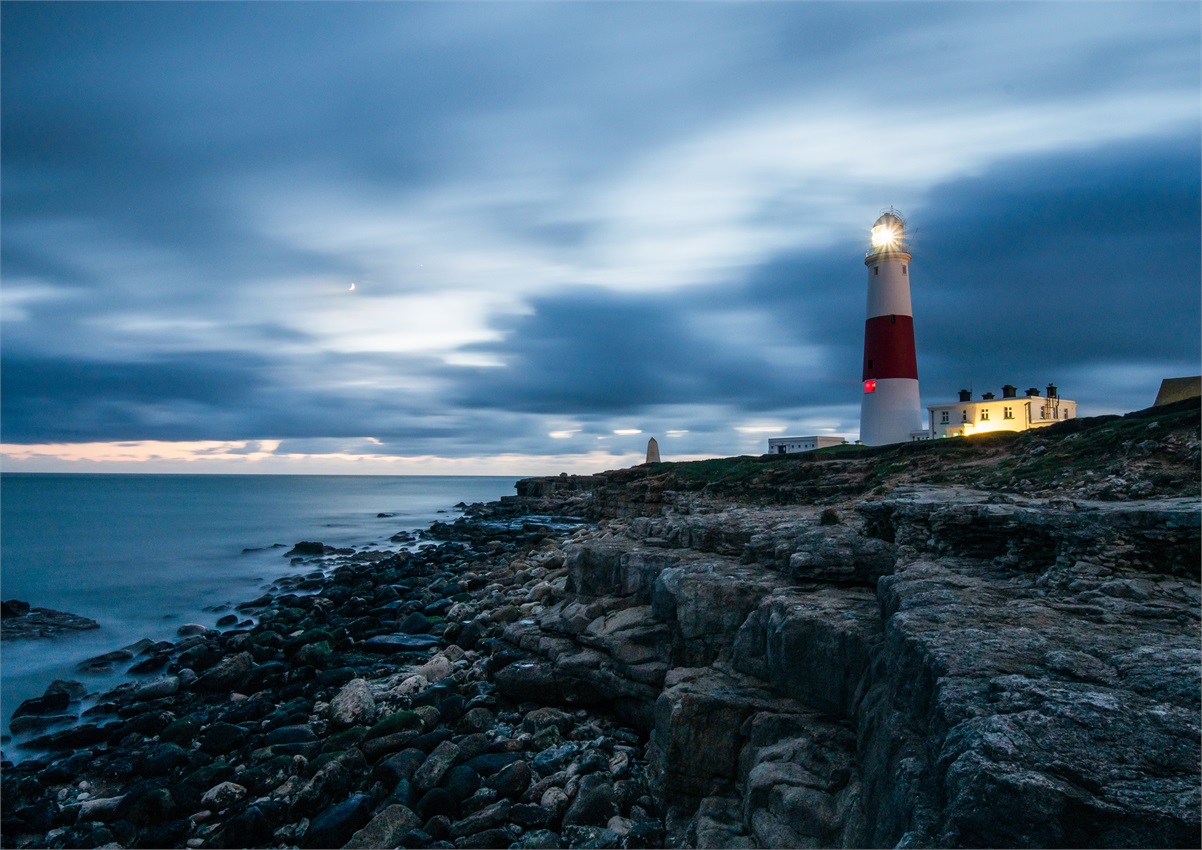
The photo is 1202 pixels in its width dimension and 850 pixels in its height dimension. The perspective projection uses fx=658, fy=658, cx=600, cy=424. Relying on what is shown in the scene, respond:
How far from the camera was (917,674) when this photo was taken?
17.1 ft

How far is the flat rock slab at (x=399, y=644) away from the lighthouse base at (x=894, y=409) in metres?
22.3

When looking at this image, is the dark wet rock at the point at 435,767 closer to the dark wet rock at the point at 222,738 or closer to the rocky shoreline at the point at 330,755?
the rocky shoreline at the point at 330,755

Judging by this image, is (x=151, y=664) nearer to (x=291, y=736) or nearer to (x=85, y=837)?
(x=291, y=736)

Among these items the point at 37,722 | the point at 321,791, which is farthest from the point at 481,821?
the point at 37,722

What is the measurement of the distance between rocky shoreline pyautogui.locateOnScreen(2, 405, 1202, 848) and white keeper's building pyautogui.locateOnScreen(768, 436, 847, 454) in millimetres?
23226

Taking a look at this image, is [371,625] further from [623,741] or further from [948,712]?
[948,712]

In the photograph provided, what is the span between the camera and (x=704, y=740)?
8125 mm

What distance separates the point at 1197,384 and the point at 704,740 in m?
24.2

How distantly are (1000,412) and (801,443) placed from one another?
11.3 meters

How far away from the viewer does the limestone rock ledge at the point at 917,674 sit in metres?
3.75

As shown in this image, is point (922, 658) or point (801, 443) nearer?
point (922, 658)

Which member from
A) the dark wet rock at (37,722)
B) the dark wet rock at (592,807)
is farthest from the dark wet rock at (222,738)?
the dark wet rock at (592,807)

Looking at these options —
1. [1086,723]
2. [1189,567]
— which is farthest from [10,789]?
[1189,567]

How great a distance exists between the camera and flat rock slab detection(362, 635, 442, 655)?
16234 millimetres
